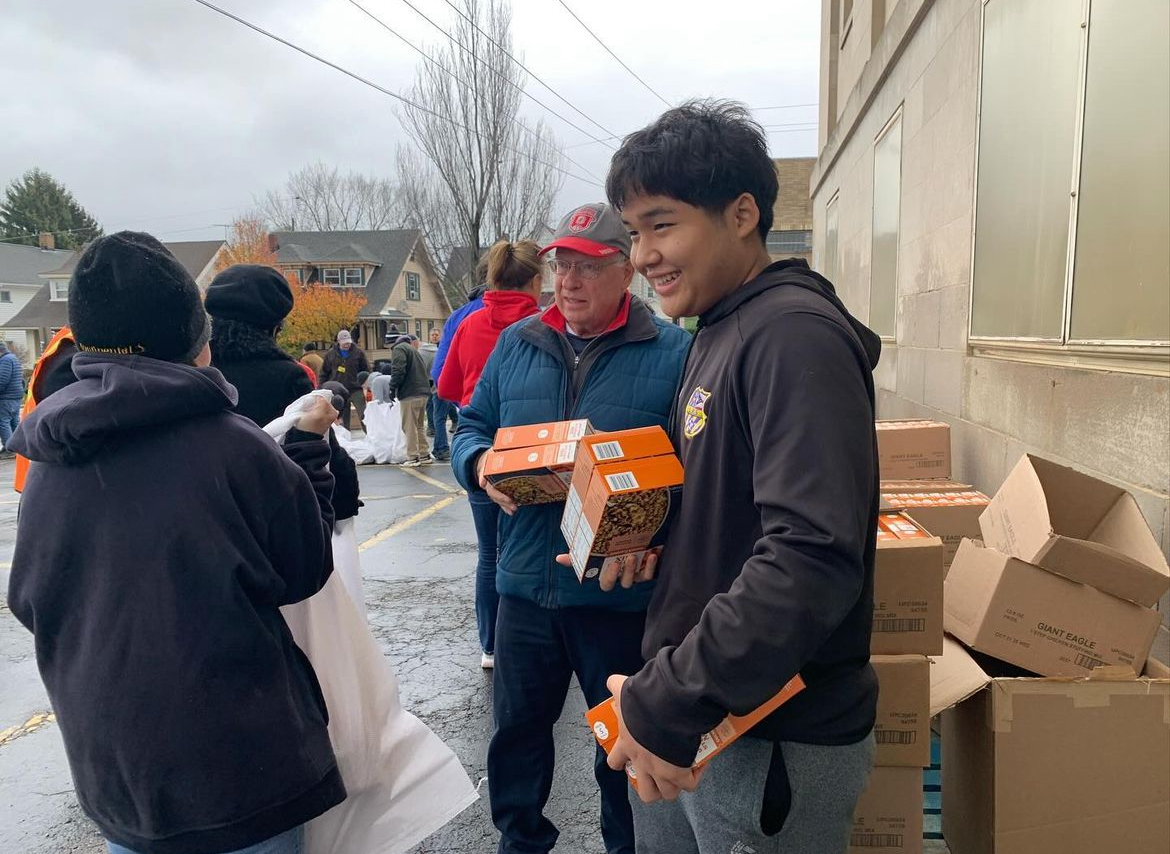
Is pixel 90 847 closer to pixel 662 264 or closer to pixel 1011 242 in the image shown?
→ pixel 662 264

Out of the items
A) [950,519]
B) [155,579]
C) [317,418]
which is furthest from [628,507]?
[950,519]

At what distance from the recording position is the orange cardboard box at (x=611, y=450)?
147 centimetres

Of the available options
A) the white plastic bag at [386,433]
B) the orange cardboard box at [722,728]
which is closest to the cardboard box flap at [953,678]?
the orange cardboard box at [722,728]

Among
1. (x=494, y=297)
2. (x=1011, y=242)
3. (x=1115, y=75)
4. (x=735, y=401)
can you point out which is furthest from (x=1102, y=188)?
(x=494, y=297)

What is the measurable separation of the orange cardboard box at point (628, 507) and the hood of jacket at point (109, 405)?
786 mm

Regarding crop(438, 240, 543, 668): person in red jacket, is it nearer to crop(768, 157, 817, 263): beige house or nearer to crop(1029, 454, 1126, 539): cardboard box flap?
crop(1029, 454, 1126, 539): cardboard box flap

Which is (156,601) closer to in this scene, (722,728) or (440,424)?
(722,728)

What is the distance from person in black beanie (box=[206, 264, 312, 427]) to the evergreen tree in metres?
70.0

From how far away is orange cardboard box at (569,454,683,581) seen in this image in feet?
4.55

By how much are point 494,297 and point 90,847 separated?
2887 millimetres

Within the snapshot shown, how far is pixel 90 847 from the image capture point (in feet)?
9.01

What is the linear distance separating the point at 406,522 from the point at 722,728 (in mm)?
6588

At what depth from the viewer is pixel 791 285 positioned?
133 centimetres

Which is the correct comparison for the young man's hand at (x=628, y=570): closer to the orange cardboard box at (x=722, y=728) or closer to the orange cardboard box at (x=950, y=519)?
the orange cardboard box at (x=722, y=728)
